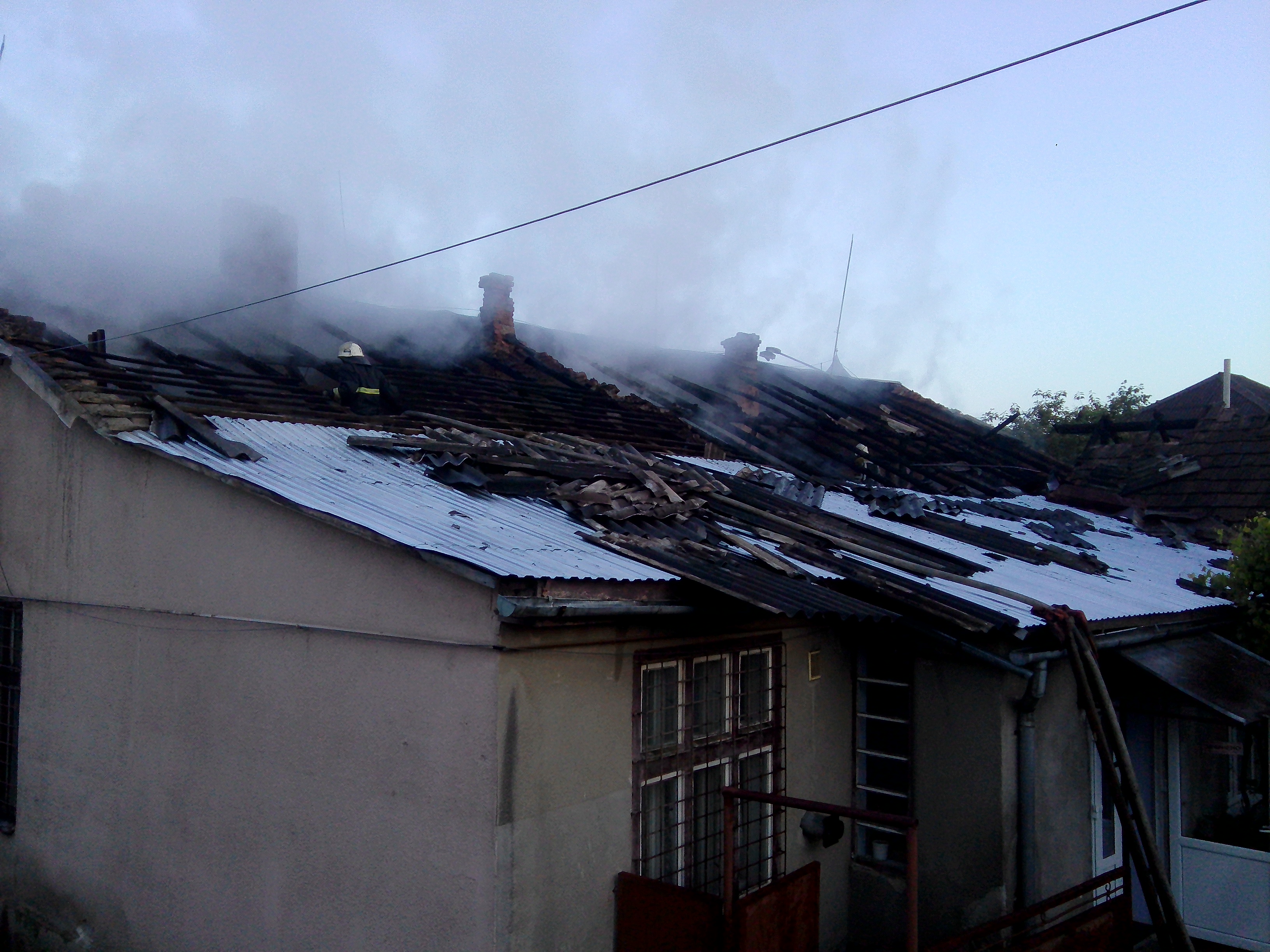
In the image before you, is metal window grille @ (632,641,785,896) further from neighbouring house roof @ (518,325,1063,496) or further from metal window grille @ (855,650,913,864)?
neighbouring house roof @ (518,325,1063,496)

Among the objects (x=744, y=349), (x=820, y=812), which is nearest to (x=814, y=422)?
(x=744, y=349)

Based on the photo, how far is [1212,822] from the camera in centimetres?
827

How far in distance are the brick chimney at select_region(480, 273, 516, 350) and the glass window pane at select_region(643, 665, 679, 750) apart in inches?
354

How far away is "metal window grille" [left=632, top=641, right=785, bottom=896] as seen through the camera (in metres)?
5.73

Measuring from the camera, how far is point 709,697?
6211mm

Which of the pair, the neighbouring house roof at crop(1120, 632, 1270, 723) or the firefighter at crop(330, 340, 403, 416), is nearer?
the neighbouring house roof at crop(1120, 632, 1270, 723)

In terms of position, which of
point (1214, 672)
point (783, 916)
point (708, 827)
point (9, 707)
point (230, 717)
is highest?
point (1214, 672)

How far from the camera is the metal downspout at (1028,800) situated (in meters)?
6.45

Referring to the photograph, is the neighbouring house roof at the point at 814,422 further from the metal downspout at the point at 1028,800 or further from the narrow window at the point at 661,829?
the narrow window at the point at 661,829

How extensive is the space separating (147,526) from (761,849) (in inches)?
179

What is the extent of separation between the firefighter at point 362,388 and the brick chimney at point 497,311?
502 centimetres

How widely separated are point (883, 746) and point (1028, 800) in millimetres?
1130

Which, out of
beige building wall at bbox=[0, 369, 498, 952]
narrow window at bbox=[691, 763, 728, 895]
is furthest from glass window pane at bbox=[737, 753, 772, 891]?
beige building wall at bbox=[0, 369, 498, 952]

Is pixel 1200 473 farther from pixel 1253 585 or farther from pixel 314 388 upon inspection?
pixel 314 388
